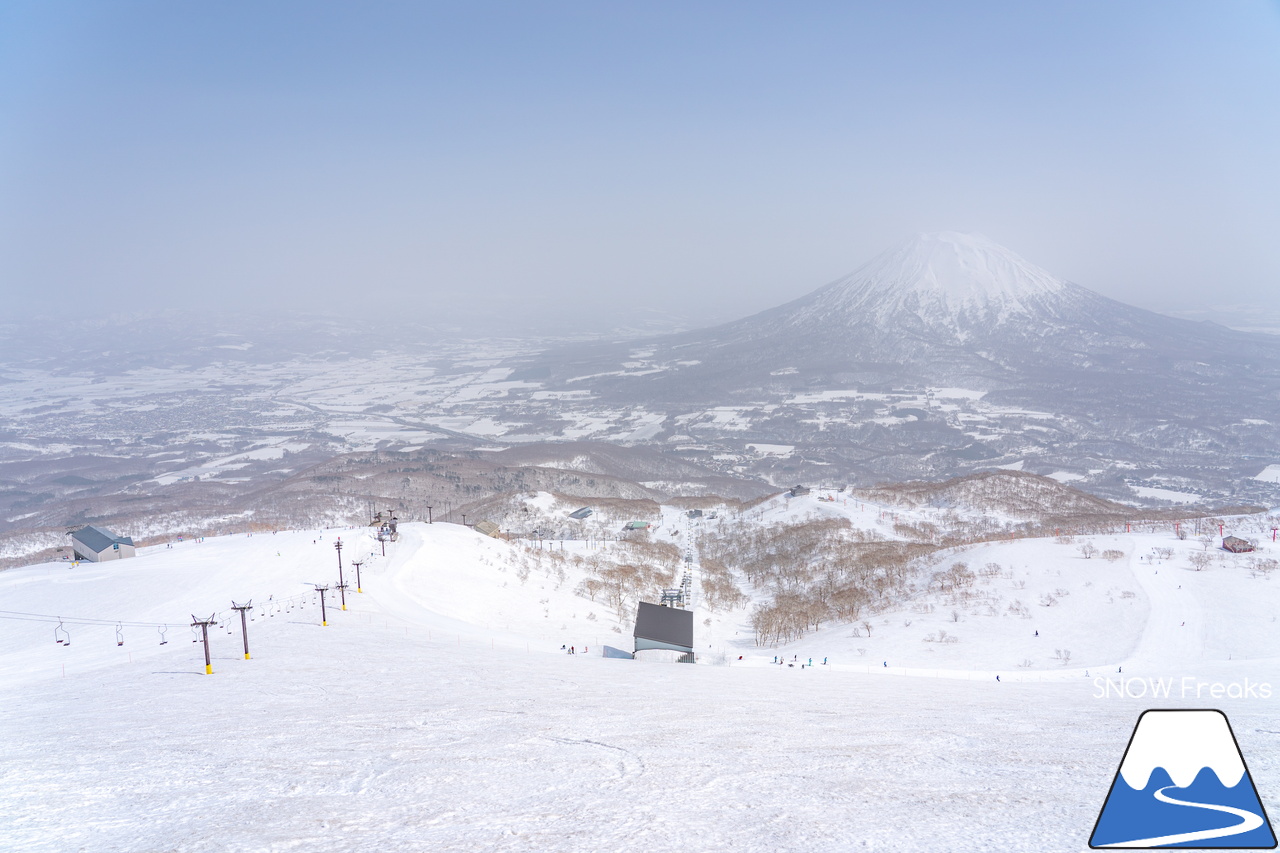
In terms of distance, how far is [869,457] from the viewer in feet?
324

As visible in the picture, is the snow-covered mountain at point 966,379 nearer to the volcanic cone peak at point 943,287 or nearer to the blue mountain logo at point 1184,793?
the volcanic cone peak at point 943,287

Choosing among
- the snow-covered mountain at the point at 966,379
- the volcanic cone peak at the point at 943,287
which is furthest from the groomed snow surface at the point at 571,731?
the volcanic cone peak at the point at 943,287

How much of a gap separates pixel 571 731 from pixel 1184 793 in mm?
7869

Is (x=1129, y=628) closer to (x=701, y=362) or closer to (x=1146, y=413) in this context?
(x=1146, y=413)

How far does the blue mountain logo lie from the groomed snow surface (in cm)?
78

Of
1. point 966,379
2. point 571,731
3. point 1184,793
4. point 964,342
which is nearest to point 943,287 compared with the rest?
point 964,342

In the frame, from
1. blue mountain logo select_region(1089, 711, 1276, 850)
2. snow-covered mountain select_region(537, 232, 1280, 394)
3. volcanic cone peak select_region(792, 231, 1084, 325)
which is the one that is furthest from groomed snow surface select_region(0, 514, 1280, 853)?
volcanic cone peak select_region(792, 231, 1084, 325)

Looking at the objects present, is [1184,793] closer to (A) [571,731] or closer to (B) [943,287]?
(A) [571,731]

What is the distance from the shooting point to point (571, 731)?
10.7m

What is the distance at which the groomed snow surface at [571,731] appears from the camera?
672 centimetres

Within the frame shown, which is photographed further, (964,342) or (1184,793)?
(964,342)

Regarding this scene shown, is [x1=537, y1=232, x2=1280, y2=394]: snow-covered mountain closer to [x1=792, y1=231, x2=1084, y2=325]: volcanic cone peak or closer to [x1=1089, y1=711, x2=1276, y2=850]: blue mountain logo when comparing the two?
[x1=792, y1=231, x2=1084, y2=325]: volcanic cone peak

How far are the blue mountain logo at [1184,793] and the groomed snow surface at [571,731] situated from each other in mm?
782

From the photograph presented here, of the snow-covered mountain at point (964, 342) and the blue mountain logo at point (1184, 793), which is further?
the snow-covered mountain at point (964, 342)
